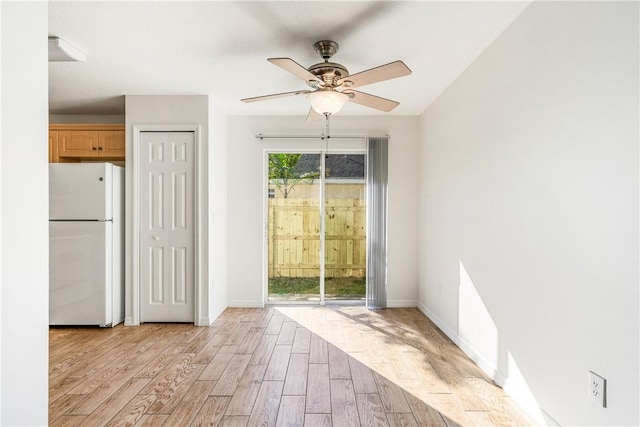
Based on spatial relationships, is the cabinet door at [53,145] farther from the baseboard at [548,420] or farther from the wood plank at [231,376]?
the baseboard at [548,420]

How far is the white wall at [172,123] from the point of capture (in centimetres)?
385

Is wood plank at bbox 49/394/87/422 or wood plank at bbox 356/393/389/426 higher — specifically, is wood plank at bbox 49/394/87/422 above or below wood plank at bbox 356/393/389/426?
below

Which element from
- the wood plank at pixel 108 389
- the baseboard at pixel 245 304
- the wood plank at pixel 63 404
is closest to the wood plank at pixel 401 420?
the wood plank at pixel 108 389

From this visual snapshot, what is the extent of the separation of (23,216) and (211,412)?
165cm

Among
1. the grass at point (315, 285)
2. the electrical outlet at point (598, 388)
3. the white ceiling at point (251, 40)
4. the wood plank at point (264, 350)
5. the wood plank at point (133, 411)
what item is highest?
the white ceiling at point (251, 40)

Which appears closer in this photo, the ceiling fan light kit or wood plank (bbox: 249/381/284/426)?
wood plank (bbox: 249/381/284/426)

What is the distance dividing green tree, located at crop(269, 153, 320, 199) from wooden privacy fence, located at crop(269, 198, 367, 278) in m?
0.19

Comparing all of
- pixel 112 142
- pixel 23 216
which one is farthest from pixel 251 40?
pixel 112 142

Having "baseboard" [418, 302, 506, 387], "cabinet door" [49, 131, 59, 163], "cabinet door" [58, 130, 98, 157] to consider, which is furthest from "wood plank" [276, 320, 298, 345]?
"cabinet door" [49, 131, 59, 163]

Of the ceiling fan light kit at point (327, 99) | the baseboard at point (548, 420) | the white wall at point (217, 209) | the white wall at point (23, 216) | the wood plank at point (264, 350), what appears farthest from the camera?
the white wall at point (217, 209)

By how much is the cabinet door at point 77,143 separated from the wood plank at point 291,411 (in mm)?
3496

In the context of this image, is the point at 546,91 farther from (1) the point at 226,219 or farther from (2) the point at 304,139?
(1) the point at 226,219

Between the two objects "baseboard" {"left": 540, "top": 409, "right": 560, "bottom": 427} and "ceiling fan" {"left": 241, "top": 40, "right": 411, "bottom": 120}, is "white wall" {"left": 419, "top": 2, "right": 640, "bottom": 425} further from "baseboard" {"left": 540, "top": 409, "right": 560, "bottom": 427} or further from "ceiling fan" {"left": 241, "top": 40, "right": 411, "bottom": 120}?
"ceiling fan" {"left": 241, "top": 40, "right": 411, "bottom": 120}

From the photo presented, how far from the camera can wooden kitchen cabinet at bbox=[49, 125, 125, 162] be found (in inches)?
159
